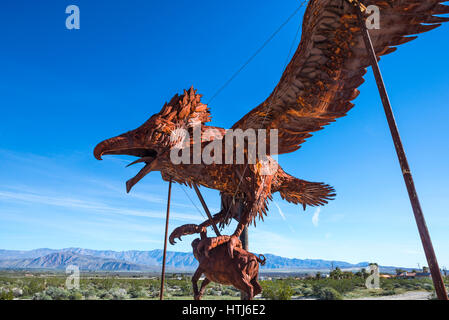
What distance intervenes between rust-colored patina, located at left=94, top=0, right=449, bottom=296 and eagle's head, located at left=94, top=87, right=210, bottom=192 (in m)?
0.01

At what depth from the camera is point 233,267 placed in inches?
122

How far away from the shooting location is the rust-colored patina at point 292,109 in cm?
242

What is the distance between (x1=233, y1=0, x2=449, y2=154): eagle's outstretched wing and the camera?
226cm

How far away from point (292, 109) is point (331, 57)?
784 mm

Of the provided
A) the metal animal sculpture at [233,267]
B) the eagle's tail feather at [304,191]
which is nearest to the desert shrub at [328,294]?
the eagle's tail feather at [304,191]

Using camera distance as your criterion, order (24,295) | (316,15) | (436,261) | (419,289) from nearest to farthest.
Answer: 1. (436,261)
2. (316,15)
3. (24,295)
4. (419,289)

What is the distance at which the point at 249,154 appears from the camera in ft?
13.5

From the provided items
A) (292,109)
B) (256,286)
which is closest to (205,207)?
(256,286)

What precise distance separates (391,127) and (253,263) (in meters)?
2.11

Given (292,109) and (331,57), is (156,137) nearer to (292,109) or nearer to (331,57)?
(292,109)

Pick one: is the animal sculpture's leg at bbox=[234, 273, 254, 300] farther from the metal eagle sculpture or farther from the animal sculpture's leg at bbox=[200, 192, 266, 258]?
the metal eagle sculpture
